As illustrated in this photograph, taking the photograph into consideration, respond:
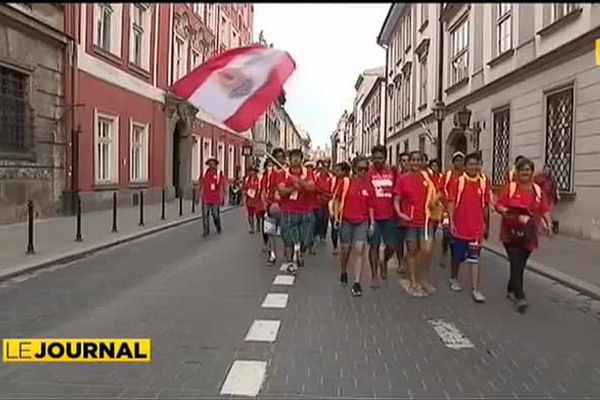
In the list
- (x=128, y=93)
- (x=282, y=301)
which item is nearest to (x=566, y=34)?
(x=282, y=301)

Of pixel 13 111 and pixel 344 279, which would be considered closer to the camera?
pixel 344 279

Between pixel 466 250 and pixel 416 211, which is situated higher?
pixel 416 211

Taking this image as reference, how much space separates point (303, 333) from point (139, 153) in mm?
23554

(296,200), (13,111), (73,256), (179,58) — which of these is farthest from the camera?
(179,58)

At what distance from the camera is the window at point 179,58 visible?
34812mm

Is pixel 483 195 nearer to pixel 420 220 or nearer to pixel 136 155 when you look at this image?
pixel 420 220

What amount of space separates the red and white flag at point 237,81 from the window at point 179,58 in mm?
27828

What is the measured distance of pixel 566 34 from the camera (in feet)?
54.9

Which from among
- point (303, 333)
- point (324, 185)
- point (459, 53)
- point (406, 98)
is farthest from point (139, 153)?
point (303, 333)

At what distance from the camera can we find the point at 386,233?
10.2m

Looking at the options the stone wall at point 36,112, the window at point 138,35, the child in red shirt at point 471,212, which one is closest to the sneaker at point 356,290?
the child in red shirt at point 471,212

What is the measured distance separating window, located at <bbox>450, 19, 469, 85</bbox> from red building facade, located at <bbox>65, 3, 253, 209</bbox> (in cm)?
1055

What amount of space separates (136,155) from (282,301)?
70.6ft

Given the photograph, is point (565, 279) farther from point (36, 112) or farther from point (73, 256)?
point (36, 112)
